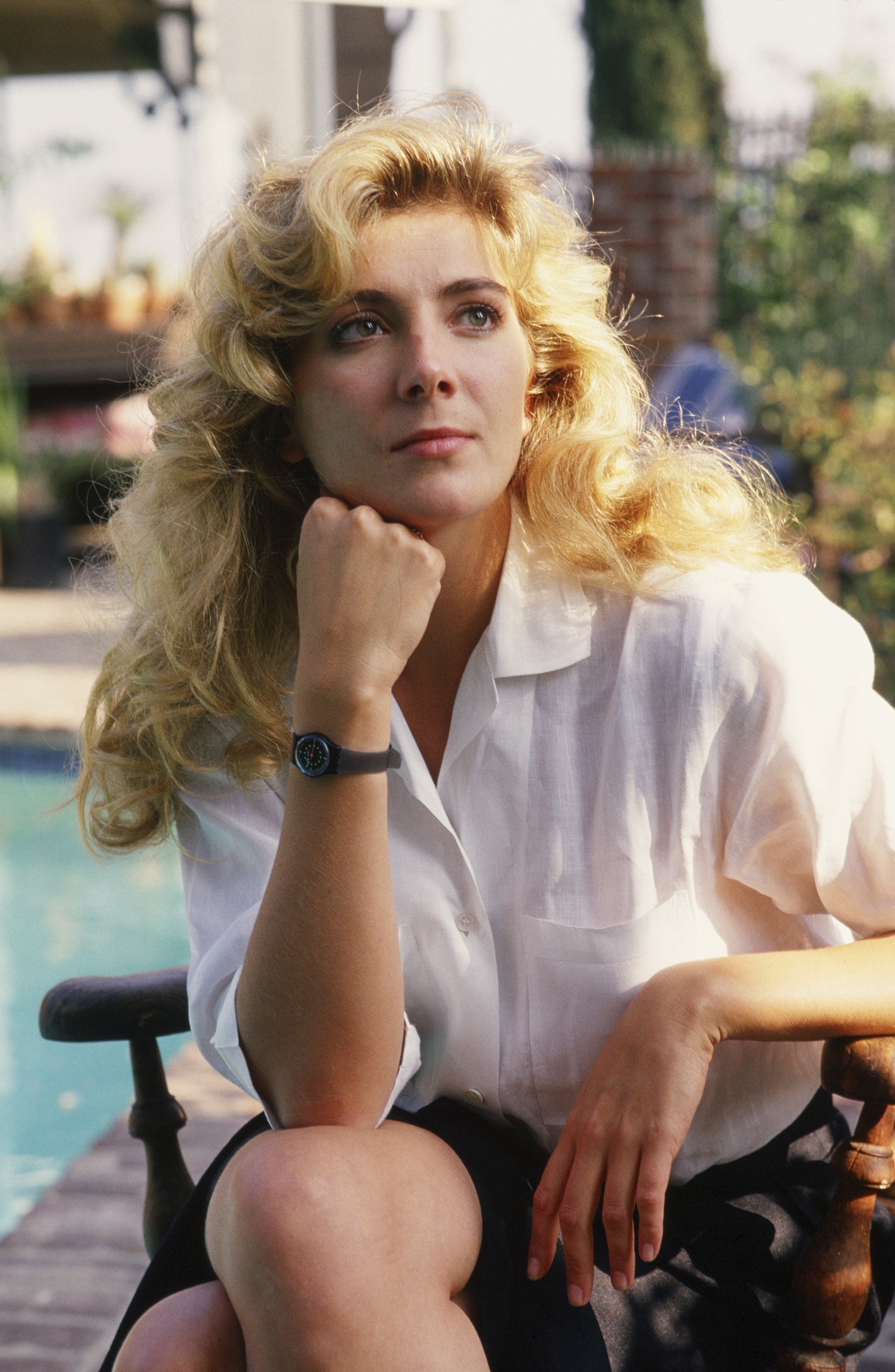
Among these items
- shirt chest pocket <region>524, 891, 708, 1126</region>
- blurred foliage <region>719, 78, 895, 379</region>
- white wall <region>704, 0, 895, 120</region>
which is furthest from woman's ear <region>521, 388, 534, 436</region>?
white wall <region>704, 0, 895, 120</region>

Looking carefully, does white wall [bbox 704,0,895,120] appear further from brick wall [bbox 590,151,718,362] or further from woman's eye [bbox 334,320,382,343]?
woman's eye [bbox 334,320,382,343]

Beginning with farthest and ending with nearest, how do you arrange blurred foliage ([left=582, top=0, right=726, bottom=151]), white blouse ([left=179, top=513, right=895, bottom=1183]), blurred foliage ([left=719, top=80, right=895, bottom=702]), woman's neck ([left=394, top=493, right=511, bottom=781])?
blurred foliage ([left=582, top=0, right=726, bottom=151]) < blurred foliage ([left=719, top=80, right=895, bottom=702]) < woman's neck ([left=394, top=493, right=511, bottom=781]) < white blouse ([left=179, top=513, right=895, bottom=1183])

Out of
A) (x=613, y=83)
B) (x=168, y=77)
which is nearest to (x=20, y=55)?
(x=168, y=77)

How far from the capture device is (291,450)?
1711mm

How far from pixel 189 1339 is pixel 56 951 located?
4.06 m

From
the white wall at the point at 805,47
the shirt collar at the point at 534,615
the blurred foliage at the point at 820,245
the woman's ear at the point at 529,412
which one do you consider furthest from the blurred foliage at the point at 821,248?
the shirt collar at the point at 534,615

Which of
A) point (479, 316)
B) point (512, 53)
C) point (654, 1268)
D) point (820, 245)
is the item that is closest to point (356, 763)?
point (479, 316)

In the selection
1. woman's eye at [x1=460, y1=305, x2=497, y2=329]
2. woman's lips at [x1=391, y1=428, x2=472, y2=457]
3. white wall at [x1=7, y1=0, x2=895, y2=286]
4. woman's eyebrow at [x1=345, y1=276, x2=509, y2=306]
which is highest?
white wall at [x1=7, y1=0, x2=895, y2=286]

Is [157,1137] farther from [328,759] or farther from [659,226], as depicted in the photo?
[659,226]

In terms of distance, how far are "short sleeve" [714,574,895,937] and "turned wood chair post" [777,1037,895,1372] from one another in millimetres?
206

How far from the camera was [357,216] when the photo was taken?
1502mm

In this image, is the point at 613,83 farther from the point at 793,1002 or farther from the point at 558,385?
the point at 793,1002

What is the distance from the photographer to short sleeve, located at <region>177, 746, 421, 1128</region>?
1.57 meters

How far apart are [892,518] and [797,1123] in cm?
295
